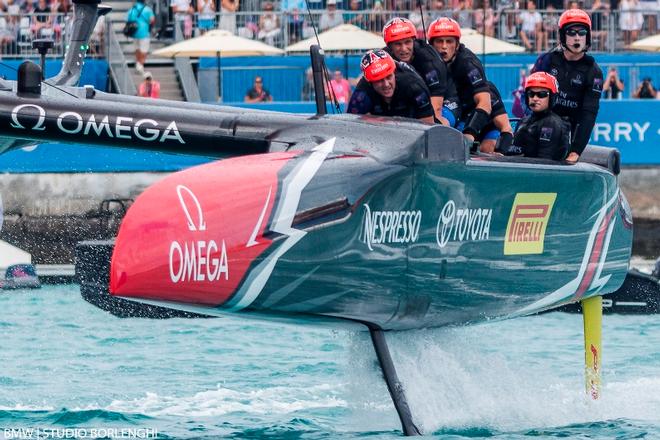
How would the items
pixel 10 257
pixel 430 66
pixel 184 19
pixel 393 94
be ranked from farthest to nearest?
1. pixel 184 19
2. pixel 10 257
3. pixel 430 66
4. pixel 393 94

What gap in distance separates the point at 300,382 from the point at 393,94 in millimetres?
2686

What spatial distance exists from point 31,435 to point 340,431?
165 cm

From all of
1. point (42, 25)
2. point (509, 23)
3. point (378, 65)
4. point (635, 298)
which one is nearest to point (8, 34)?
point (42, 25)

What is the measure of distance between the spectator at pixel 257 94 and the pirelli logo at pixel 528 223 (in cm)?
1107

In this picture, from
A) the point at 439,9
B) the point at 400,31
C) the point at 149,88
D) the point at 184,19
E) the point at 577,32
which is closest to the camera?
the point at 400,31

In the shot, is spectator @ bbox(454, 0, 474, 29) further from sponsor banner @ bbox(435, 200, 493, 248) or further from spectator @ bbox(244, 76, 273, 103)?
sponsor banner @ bbox(435, 200, 493, 248)

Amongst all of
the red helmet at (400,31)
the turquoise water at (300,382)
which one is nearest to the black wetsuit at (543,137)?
the red helmet at (400,31)

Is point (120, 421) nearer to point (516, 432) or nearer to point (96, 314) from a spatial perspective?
point (516, 432)

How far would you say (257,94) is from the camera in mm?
18953

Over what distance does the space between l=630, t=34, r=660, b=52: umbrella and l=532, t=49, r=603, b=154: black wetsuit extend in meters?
11.0

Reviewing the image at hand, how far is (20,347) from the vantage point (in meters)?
11.4

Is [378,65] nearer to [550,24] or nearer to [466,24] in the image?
[466,24]

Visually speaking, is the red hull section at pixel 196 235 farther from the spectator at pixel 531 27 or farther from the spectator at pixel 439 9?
the spectator at pixel 531 27

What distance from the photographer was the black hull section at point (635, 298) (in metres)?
13.4
